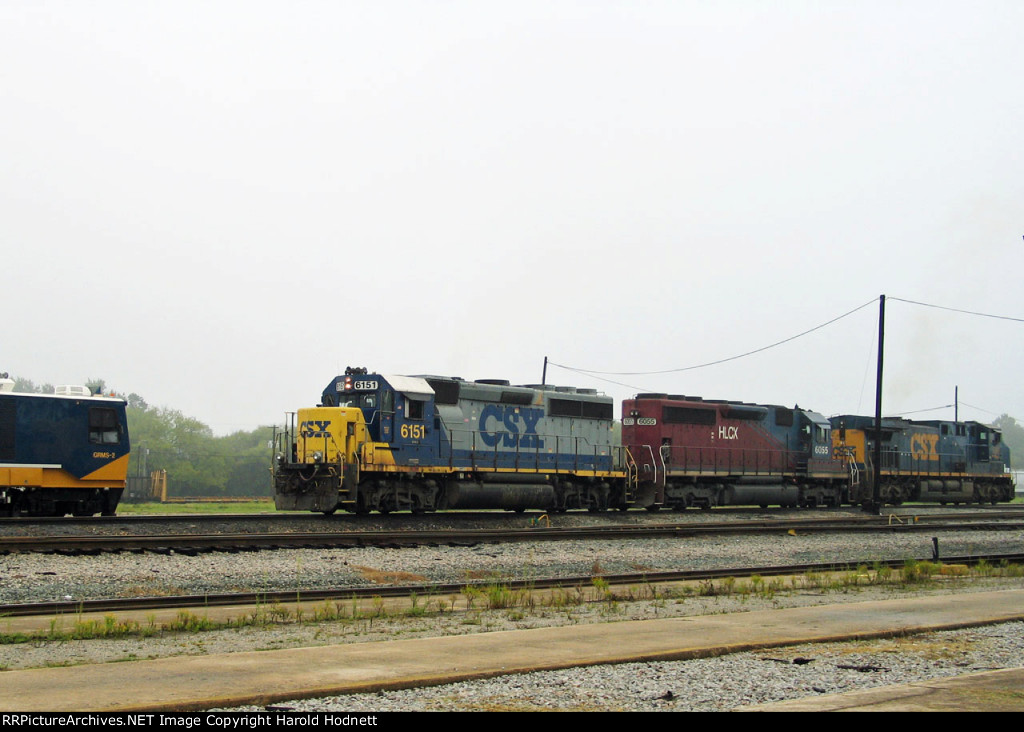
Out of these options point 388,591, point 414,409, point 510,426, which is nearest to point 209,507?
point 510,426

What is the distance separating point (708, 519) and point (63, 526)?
17313 mm

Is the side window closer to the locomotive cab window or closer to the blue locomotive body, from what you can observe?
the locomotive cab window

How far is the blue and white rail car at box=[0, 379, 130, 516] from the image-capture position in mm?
21906

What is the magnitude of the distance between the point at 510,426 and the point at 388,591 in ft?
44.8

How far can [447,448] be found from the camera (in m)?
25.9

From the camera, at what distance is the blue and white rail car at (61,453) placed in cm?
2191

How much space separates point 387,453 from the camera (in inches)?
962

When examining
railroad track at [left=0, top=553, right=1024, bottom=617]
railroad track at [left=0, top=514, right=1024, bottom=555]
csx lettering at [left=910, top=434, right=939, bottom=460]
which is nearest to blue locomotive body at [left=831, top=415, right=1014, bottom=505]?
csx lettering at [left=910, top=434, right=939, bottom=460]

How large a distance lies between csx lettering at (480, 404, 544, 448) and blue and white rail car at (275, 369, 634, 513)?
3 cm

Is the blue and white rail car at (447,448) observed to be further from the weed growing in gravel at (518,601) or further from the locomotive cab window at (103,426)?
the weed growing in gravel at (518,601)

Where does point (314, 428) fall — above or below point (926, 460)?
above

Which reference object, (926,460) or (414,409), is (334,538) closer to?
(414,409)

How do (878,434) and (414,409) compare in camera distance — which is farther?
(878,434)

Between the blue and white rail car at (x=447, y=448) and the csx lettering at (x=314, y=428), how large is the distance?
0.03m
